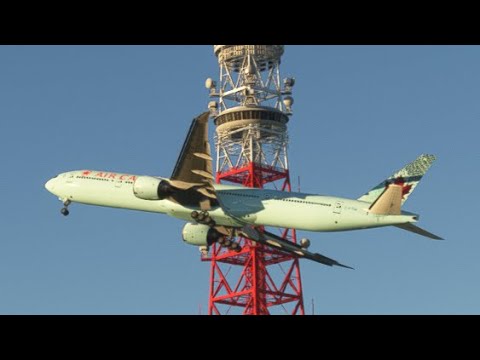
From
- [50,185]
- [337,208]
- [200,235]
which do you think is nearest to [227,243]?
[200,235]

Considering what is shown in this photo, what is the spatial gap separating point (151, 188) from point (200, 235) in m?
10.9

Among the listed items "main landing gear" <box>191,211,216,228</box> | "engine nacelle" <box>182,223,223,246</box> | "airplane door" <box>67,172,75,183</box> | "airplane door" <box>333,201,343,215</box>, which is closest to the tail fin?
"airplane door" <box>333,201,343,215</box>

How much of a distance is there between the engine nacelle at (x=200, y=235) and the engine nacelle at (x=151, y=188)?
9.12 meters

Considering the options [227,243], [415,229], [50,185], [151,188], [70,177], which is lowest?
[415,229]

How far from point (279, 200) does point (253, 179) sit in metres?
46.2

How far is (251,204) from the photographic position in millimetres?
78062

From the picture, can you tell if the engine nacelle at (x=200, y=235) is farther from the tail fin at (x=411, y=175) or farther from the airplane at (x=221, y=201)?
the tail fin at (x=411, y=175)

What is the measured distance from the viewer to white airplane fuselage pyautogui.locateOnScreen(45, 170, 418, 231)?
240 ft

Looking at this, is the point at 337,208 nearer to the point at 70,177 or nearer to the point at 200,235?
the point at 200,235

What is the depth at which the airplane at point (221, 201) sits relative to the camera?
234ft

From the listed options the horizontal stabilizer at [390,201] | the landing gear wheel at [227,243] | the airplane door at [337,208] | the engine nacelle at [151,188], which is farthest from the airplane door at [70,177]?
the horizontal stabilizer at [390,201]
